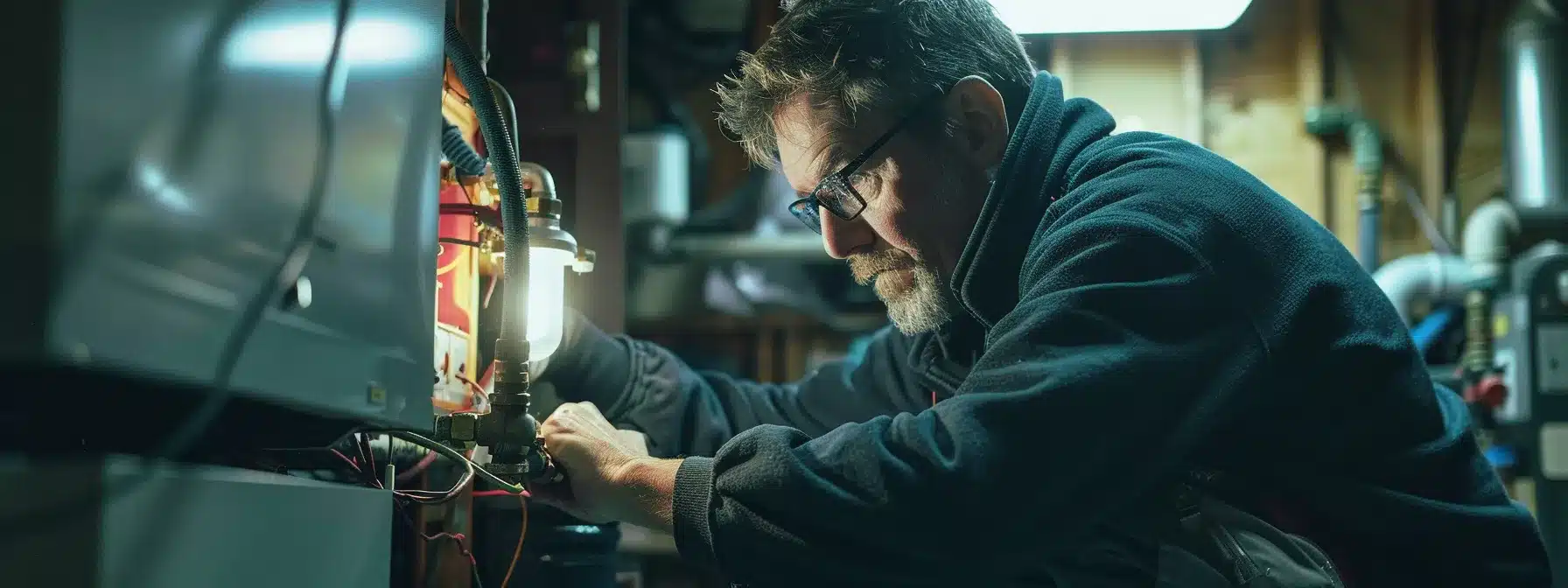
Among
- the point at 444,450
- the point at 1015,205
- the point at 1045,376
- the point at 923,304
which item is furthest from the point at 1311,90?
the point at 444,450

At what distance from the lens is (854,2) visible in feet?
4.63

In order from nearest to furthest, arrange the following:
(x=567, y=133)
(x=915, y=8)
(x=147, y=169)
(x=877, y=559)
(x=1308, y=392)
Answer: (x=147, y=169) < (x=877, y=559) < (x=1308, y=392) < (x=915, y=8) < (x=567, y=133)

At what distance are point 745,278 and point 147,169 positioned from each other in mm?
3247

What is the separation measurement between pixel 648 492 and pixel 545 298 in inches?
12.0

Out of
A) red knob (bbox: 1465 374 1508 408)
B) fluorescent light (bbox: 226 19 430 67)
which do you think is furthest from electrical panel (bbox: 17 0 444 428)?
red knob (bbox: 1465 374 1508 408)

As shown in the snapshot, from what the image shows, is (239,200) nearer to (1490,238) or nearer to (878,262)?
(878,262)

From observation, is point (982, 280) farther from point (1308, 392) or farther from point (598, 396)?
point (598, 396)

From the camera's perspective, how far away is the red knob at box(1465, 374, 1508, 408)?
3.04 meters

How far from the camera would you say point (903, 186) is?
1.40m

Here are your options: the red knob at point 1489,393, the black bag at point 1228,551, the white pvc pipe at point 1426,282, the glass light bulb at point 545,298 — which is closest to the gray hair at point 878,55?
the glass light bulb at point 545,298

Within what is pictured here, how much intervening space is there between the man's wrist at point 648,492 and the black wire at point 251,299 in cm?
46

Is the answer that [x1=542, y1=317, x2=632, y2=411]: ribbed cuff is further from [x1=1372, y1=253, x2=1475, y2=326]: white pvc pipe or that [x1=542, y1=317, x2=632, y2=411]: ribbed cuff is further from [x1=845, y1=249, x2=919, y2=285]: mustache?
[x1=1372, y1=253, x2=1475, y2=326]: white pvc pipe

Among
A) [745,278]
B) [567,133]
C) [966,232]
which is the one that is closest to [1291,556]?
[966,232]

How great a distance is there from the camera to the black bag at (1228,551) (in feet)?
3.49
